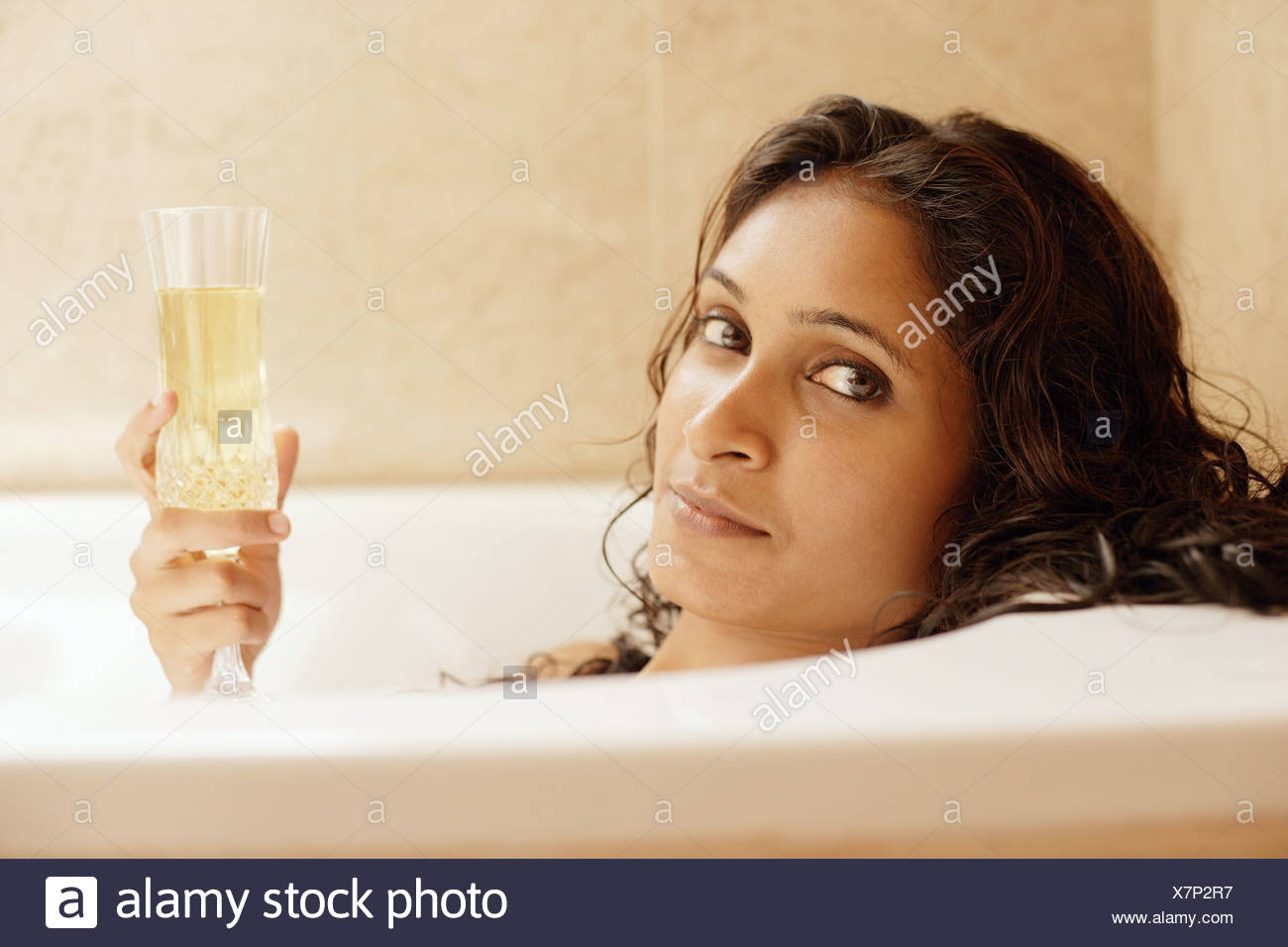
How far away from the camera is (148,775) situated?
599 mm

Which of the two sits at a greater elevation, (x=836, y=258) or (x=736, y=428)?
(x=836, y=258)

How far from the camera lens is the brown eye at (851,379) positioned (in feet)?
3.09

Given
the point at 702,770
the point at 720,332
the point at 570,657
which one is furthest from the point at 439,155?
the point at 702,770

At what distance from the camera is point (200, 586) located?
3.14 ft

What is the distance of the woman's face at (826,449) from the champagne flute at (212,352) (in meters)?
0.34

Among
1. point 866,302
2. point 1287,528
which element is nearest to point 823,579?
point 866,302

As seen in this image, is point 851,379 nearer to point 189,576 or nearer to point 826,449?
point 826,449

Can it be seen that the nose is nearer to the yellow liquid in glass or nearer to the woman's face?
the woman's face

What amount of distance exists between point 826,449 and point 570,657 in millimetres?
638

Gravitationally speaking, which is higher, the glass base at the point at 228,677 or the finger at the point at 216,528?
the finger at the point at 216,528

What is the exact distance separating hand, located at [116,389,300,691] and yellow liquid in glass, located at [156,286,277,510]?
0.05 feet

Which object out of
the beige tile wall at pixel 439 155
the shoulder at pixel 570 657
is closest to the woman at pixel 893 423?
the shoulder at pixel 570 657
